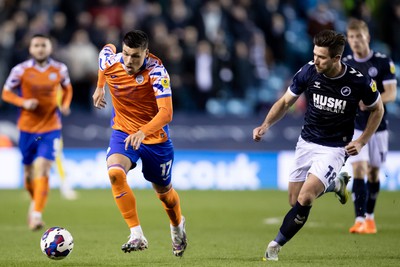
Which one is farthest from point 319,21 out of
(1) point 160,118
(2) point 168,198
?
(1) point 160,118

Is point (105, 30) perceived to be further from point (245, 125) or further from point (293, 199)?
point (293, 199)

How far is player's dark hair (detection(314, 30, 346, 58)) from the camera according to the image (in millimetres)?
8555

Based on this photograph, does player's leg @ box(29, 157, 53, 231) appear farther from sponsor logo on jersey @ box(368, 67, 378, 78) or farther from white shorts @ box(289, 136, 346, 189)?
sponsor logo on jersey @ box(368, 67, 378, 78)

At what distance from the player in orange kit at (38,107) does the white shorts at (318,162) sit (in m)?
4.40

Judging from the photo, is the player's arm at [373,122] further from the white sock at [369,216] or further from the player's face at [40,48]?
the player's face at [40,48]

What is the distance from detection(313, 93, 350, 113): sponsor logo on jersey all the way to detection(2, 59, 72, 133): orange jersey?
16.0ft

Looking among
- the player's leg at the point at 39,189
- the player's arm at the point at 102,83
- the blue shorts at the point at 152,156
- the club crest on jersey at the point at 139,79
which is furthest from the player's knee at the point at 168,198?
the player's leg at the point at 39,189

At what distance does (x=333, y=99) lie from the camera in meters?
8.94

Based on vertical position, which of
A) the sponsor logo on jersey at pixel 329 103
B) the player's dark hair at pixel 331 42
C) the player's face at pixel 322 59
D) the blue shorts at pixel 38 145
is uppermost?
the player's dark hair at pixel 331 42

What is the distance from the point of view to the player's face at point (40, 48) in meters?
12.4

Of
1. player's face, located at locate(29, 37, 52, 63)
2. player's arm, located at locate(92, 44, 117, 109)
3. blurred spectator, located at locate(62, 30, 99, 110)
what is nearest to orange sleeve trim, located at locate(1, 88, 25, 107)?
player's face, located at locate(29, 37, 52, 63)

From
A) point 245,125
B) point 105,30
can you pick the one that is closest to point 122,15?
point 105,30

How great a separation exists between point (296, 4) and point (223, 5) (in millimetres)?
2700

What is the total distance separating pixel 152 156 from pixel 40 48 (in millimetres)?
4213
